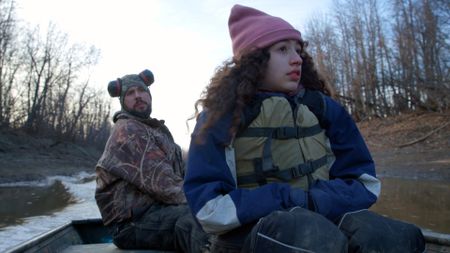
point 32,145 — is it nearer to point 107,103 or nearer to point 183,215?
point 183,215

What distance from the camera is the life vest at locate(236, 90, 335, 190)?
2.35 meters

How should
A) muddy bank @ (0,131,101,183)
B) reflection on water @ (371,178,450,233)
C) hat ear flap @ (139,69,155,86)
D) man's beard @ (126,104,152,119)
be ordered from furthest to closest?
muddy bank @ (0,131,101,183) → reflection on water @ (371,178,450,233) → hat ear flap @ (139,69,155,86) → man's beard @ (126,104,152,119)

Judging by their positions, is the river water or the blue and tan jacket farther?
the river water

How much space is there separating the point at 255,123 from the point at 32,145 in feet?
99.9

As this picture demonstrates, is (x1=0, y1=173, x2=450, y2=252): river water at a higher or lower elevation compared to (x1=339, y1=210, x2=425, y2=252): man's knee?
lower

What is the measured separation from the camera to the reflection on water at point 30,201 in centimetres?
1094

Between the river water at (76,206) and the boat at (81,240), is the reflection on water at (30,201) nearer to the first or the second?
the river water at (76,206)

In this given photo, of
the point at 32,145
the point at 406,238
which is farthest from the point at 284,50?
the point at 32,145

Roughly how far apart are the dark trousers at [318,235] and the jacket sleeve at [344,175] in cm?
7

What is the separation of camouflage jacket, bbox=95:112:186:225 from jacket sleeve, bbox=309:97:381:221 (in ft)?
5.07

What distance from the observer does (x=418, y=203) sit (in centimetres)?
1031

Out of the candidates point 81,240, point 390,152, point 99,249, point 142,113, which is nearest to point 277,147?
point 142,113

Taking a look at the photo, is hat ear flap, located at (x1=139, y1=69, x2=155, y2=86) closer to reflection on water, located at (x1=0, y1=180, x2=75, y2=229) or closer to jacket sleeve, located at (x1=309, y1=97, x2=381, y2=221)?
jacket sleeve, located at (x1=309, y1=97, x2=381, y2=221)

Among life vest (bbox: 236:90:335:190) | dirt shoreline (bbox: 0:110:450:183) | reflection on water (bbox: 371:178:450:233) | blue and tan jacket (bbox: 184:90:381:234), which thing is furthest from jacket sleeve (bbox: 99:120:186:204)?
dirt shoreline (bbox: 0:110:450:183)
